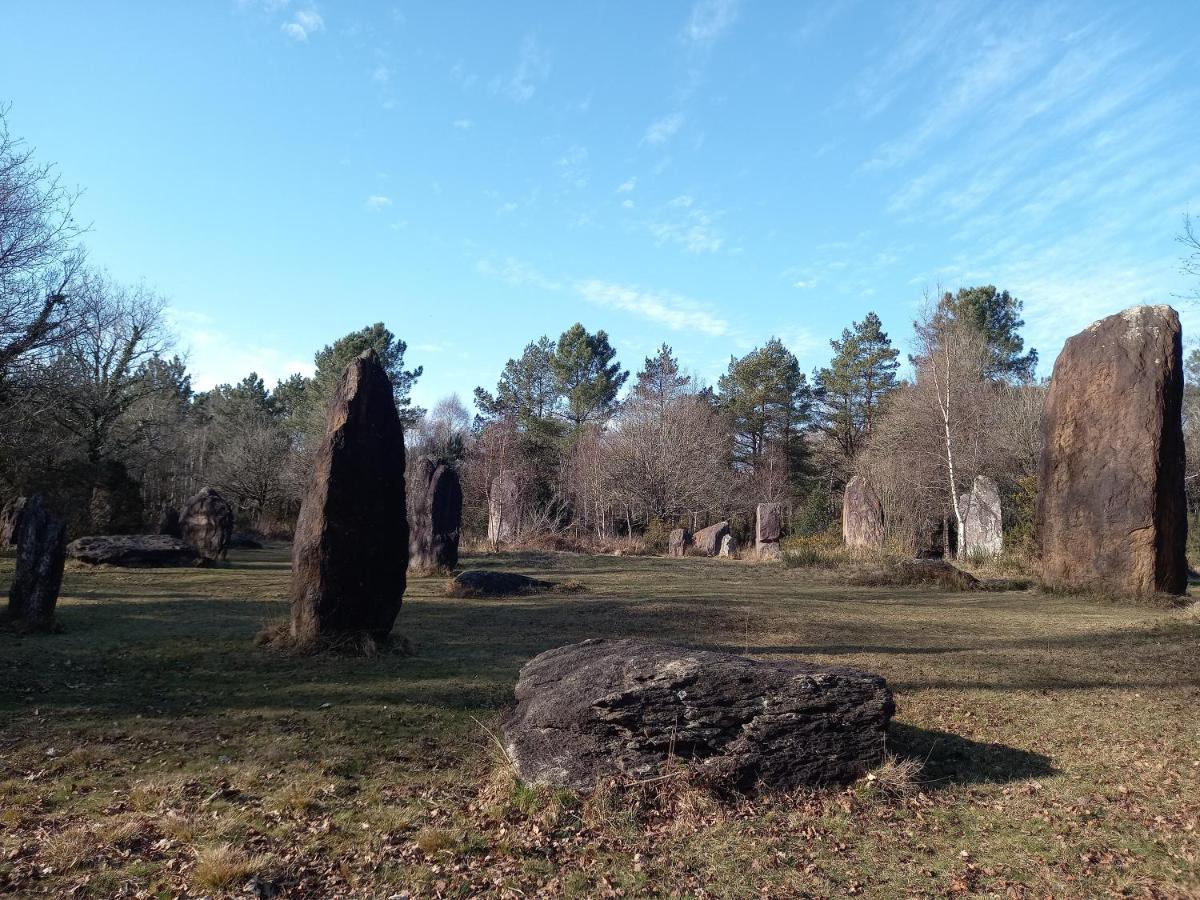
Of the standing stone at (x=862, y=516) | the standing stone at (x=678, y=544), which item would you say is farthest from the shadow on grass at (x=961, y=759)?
the standing stone at (x=678, y=544)

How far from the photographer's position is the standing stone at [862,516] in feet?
84.8

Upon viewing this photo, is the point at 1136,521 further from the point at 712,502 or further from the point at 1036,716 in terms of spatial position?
the point at 712,502

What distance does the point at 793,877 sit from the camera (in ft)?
12.6

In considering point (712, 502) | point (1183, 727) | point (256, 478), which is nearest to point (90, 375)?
point (256, 478)

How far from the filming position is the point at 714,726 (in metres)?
4.89

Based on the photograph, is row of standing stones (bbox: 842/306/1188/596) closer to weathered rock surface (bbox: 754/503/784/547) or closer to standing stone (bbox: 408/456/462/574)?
standing stone (bbox: 408/456/462/574)

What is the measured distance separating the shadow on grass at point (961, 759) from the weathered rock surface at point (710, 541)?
73.8 feet

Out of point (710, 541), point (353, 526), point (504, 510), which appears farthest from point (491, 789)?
point (504, 510)

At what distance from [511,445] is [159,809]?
4160 cm

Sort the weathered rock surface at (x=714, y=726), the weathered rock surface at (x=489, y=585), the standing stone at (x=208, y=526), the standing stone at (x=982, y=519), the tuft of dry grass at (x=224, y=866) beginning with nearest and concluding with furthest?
the tuft of dry grass at (x=224, y=866) < the weathered rock surface at (x=714, y=726) < the weathered rock surface at (x=489, y=585) < the standing stone at (x=208, y=526) < the standing stone at (x=982, y=519)

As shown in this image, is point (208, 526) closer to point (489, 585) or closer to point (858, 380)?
point (489, 585)

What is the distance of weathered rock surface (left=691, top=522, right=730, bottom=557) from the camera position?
28.4 metres

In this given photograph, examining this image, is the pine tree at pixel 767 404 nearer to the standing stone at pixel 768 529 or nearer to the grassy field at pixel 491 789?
the standing stone at pixel 768 529

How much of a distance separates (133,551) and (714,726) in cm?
1555
